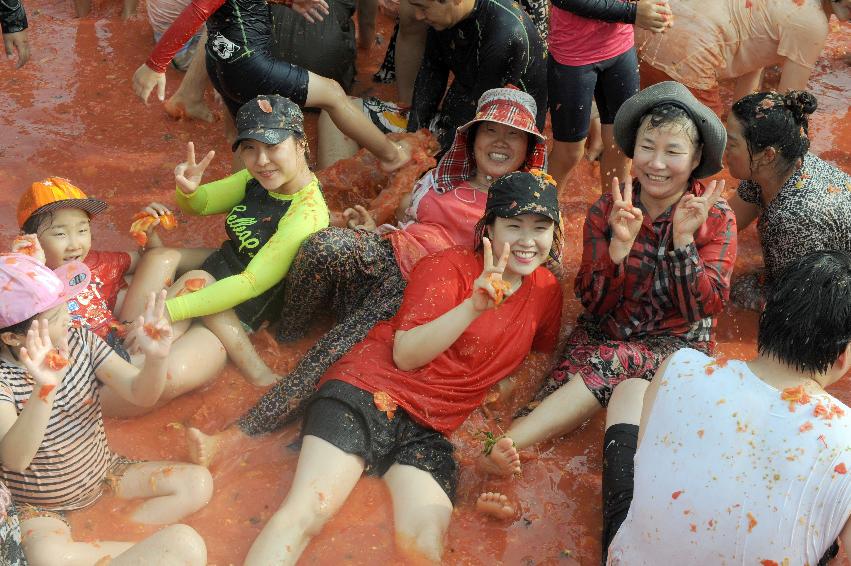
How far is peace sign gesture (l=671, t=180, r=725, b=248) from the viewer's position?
3.26 meters

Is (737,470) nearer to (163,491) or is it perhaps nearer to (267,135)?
(163,491)

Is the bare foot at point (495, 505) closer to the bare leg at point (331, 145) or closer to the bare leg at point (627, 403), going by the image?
the bare leg at point (627, 403)

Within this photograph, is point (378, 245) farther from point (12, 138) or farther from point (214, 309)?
point (12, 138)

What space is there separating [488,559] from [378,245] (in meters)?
1.35

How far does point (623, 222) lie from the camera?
10.9ft

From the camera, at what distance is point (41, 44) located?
607 centimetres

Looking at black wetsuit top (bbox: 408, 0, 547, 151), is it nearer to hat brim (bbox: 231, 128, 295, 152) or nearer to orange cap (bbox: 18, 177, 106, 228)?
hat brim (bbox: 231, 128, 295, 152)

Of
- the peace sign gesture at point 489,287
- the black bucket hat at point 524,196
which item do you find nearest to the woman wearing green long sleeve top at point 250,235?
the black bucket hat at point 524,196

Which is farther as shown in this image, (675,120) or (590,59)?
(590,59)

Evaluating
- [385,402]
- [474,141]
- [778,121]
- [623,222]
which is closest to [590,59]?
[474,141]

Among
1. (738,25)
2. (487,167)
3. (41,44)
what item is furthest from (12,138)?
(738,25)

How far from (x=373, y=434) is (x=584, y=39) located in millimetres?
2160

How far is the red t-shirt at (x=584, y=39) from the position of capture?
4227 mm

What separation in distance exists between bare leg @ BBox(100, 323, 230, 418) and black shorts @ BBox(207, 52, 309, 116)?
1.18 m
